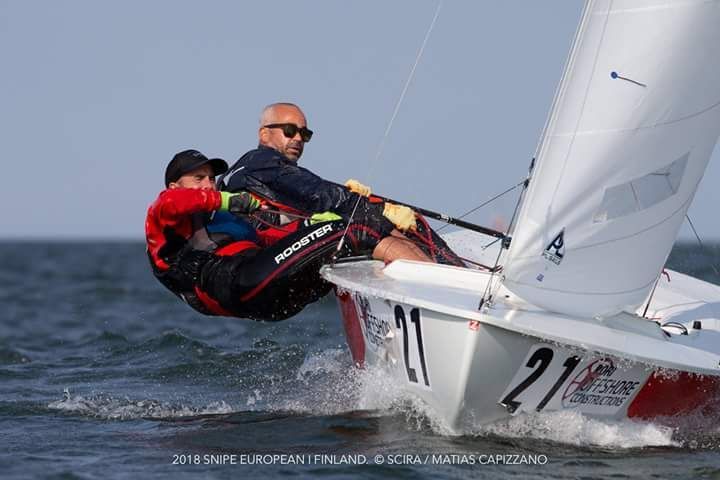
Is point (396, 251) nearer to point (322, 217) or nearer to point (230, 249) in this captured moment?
point (322, 217)

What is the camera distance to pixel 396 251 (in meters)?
5.91

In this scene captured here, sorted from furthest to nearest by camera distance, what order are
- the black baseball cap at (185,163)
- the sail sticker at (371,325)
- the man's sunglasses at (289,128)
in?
1. the man's sunglasses at (289,128)
2. the black baseball cap at (185,163)
3. the sail sticker at (371,325)

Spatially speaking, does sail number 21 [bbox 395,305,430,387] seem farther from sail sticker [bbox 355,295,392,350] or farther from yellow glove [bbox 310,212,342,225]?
yellow glove [bbox 310,212,342,225]

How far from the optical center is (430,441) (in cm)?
500

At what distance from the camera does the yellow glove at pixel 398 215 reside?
19.6 feet

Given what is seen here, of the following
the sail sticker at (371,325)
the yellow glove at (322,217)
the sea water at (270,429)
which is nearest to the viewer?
the sea water at (270,429)

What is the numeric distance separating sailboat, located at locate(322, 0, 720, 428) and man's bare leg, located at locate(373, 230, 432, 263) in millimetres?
740

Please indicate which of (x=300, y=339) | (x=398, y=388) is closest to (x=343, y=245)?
(x=398, y=388)

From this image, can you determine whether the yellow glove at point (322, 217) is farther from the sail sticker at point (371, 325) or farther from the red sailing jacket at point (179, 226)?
the sail sticker at point (371, 325)

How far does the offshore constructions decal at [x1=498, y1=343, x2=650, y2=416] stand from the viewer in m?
4.83

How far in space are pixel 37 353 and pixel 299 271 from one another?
13.1 feet

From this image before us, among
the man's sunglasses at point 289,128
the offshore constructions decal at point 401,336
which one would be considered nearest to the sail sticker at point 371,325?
the offshore constructions decal at point 401,336

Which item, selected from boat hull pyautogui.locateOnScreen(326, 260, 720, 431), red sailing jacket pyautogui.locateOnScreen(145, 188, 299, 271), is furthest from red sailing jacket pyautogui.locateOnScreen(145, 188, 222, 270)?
boat hull pyautogui.locateOnScreen(326, 260, 720, 431)

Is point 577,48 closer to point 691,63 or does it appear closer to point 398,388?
point 691,63
